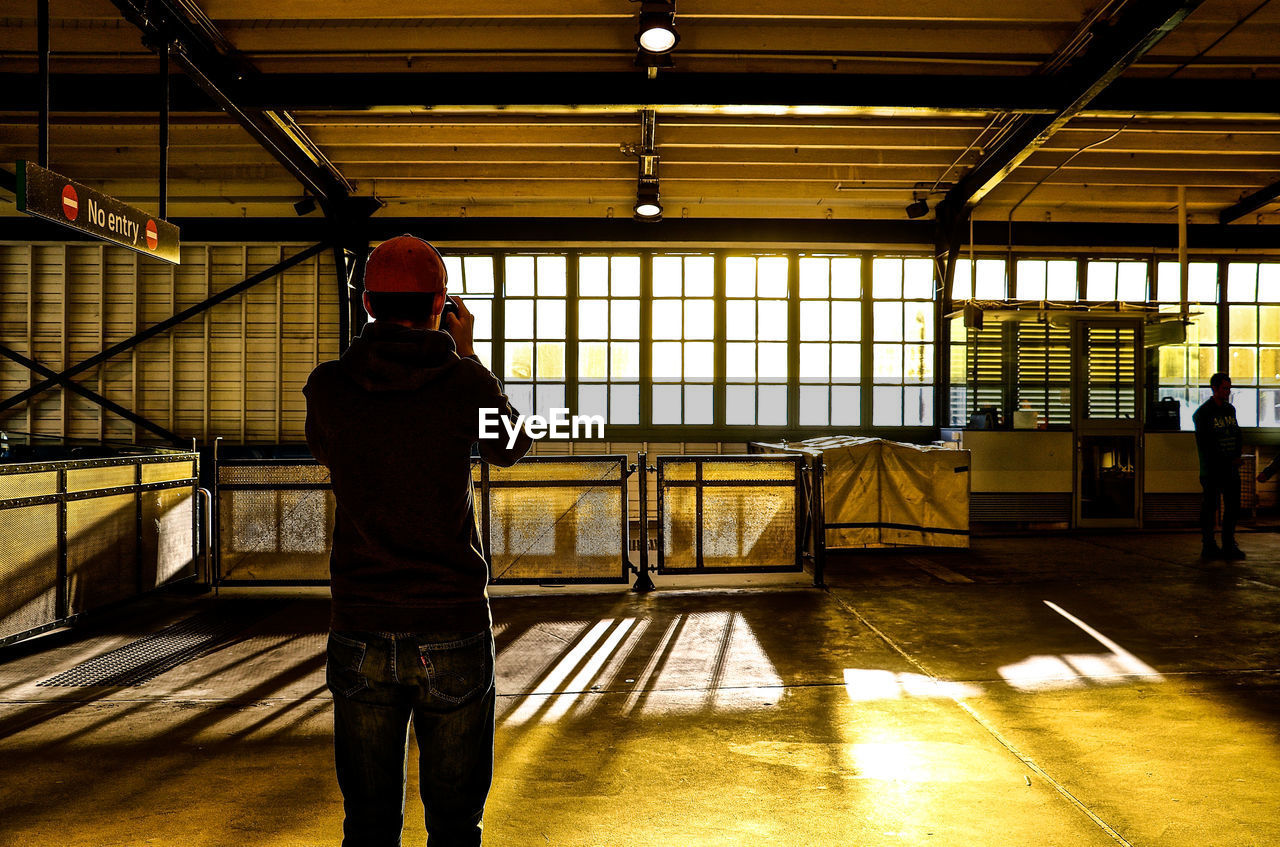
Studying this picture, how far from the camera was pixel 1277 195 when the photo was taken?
12.4 meters

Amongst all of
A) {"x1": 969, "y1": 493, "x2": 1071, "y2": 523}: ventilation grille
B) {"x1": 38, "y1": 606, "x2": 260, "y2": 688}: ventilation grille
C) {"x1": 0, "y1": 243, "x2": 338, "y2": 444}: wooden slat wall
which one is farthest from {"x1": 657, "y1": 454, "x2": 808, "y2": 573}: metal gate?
{"x1": 0, "y1": 243, "x2": 338, "y2": 444}: wooden slat wall

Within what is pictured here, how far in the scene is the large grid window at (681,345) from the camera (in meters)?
14.2

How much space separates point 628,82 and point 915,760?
6.88 m

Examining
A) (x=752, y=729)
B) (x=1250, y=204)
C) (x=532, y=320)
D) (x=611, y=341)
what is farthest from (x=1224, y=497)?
(x=532, y=320)

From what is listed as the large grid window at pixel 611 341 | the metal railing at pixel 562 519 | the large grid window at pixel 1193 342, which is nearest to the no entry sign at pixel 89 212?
the metal railing at pixel 562 519

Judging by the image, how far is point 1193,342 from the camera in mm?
13859

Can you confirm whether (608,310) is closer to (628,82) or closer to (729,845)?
(628,82)

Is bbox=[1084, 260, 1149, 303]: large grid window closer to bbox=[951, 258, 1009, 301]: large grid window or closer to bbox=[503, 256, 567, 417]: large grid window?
bbox=[951, 258, 1009, 301]: large grid window

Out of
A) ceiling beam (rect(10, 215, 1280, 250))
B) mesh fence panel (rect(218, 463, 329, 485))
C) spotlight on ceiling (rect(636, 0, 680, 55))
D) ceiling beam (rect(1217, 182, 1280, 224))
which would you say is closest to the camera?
spotlight on ceiling (rect(636, 0, 680, 55))

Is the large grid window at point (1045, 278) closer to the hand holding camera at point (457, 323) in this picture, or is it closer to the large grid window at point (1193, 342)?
the large grid window at point (1193, 342)

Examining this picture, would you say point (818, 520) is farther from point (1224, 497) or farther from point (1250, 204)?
point (1250, 204)

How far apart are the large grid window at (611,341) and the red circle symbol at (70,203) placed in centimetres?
885

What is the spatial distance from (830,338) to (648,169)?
496 cm

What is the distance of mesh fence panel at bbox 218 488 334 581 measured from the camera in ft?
25.8
